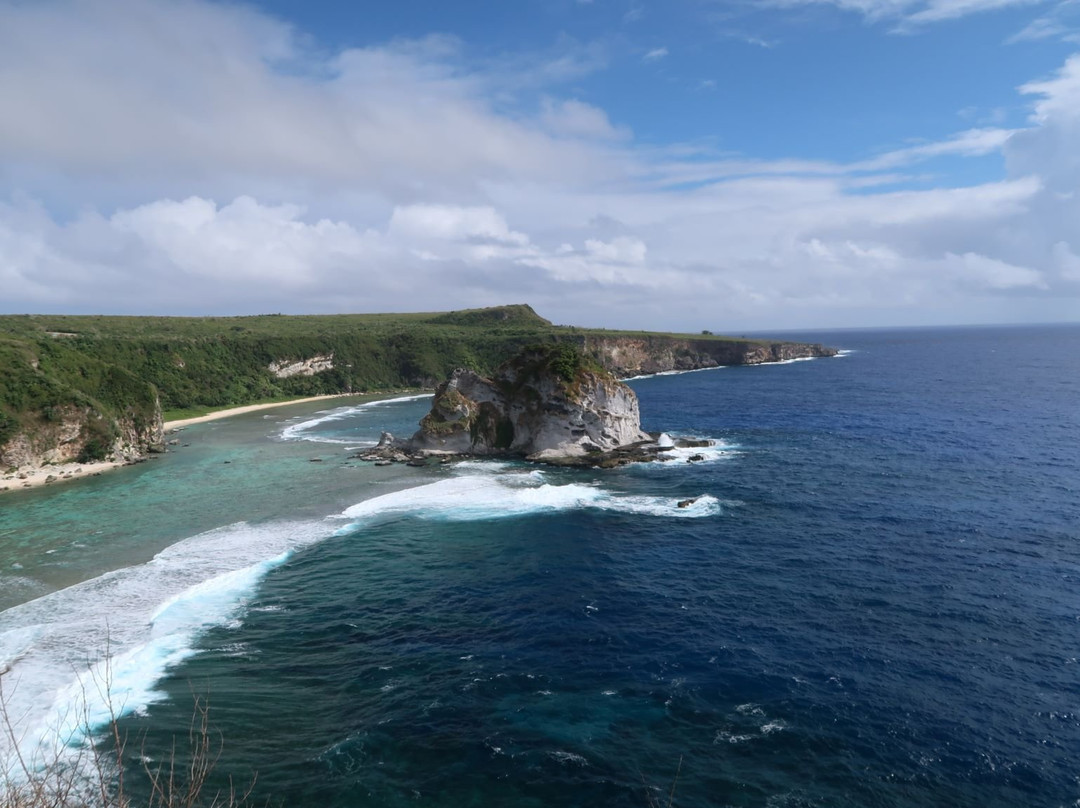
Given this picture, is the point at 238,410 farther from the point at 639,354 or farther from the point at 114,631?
the point at 639,354

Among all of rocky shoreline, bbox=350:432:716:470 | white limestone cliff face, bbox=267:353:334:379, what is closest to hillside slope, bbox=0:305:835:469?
white limestone cliff face, bbox=267:353:334:379

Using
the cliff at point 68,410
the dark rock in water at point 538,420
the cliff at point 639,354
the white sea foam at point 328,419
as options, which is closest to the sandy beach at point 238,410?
the white sea foam at point 328,419

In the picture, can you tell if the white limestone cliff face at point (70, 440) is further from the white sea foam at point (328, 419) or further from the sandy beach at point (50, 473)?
the white sea foam at point (328, 419)

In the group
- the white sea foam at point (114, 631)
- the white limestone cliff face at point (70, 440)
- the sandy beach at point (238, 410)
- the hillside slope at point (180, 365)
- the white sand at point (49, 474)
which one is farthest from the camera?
the sandy beach at point (238, 410)

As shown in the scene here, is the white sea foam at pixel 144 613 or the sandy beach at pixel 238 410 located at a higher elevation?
the sandy beach at pixel 238 410

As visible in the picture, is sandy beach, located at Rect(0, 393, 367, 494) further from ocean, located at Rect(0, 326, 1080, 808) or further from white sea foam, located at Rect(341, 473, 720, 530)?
white sea foam, located at Rect(341, 473, 720, 530)
